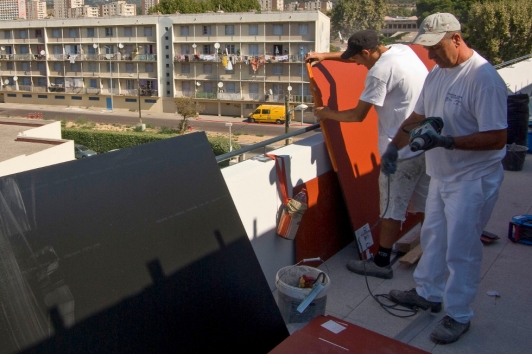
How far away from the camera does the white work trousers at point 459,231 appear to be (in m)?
2.86

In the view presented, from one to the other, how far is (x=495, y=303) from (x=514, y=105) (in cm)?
434

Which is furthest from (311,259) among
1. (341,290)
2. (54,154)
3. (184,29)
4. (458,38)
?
(184,29)

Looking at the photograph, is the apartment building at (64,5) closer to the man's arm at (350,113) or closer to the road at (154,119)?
the road at (154,119)

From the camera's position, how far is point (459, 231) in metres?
2.89

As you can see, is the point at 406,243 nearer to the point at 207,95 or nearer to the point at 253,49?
the point at 253,49

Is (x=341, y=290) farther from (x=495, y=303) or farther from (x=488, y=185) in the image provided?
(x=488, y=185)

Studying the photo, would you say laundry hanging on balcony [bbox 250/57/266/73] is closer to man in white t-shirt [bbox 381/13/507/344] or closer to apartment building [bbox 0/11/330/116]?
apartment building [bbox 0/11/330/116]

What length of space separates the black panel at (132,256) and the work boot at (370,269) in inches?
46.5

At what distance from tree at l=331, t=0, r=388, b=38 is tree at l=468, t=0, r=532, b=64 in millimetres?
43916

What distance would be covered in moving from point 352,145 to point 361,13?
84711 millimetres

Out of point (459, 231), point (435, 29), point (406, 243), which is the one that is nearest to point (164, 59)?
point (406, 243)

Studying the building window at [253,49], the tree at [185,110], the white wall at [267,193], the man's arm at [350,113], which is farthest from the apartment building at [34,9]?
the man's arm at [350,113]

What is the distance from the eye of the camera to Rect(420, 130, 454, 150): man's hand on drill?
2.68 m

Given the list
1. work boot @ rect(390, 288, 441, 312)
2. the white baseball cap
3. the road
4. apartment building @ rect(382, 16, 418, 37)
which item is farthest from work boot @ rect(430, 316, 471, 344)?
apartment building @ rect(382, 16, 418, 37)
